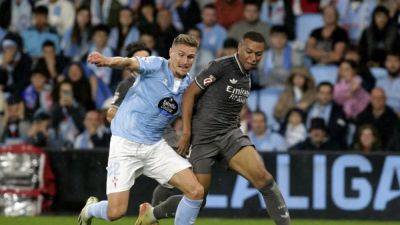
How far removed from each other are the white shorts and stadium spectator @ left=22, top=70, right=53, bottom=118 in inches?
238

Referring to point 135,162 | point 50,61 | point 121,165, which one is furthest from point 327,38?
point 121,165

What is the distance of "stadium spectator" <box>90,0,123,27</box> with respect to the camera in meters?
17.1

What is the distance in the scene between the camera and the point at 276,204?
10406mm

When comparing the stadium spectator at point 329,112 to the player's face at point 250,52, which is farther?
the stadium spectator at point 329,112

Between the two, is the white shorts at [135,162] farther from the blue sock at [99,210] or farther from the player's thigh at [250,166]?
the player's thigh at [250,166]

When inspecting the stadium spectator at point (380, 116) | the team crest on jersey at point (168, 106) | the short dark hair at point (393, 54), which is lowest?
the stadium spectator at point (380, 116)

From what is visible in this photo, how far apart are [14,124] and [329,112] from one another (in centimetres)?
434

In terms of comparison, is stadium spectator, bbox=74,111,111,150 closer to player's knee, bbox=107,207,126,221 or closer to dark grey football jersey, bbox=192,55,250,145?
dark grey football jersey, bbox=192,55,250,145

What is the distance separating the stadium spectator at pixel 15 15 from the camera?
17.4 m

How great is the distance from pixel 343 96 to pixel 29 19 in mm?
5153

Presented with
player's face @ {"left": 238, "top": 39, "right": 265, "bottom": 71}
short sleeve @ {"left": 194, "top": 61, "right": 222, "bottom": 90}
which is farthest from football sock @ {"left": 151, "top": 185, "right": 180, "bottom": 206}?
player's face @ {"left": 238, "top": 39, "right": 265, "bottom": 71}

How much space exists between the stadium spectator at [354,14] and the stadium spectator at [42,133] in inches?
179

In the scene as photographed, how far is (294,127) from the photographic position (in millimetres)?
14836

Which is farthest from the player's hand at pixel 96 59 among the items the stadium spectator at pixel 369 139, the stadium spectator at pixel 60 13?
the stadium spectator at pixel 60 13
